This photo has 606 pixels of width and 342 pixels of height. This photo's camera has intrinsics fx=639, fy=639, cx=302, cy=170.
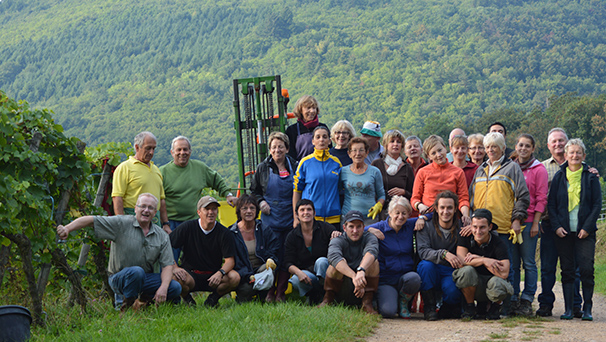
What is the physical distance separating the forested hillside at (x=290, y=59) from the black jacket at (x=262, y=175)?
184 ft

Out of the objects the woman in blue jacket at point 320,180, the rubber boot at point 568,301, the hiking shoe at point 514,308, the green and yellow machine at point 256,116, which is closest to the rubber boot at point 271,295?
the woman in blue jacket at point 320,180

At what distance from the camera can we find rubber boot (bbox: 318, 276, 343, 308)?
22.1 ft

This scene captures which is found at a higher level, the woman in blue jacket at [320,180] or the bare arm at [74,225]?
the woman in blue jacket at [320,180]

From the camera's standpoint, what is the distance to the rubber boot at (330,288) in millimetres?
6742

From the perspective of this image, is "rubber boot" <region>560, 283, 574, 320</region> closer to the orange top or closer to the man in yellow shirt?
the orange top

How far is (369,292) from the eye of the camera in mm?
6707

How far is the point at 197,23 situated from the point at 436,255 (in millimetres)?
158720

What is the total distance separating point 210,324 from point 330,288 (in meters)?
1.70

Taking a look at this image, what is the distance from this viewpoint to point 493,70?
382 feet

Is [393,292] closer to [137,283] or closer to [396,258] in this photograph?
[396,258]

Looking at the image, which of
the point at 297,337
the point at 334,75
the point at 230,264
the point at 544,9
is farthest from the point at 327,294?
the point at 544,9

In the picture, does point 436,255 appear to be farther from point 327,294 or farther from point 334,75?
point 334,75

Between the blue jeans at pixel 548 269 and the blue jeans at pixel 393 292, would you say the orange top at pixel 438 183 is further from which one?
the blue jeans at pixel 548 269

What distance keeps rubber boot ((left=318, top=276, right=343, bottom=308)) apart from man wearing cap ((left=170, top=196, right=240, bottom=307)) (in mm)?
937
